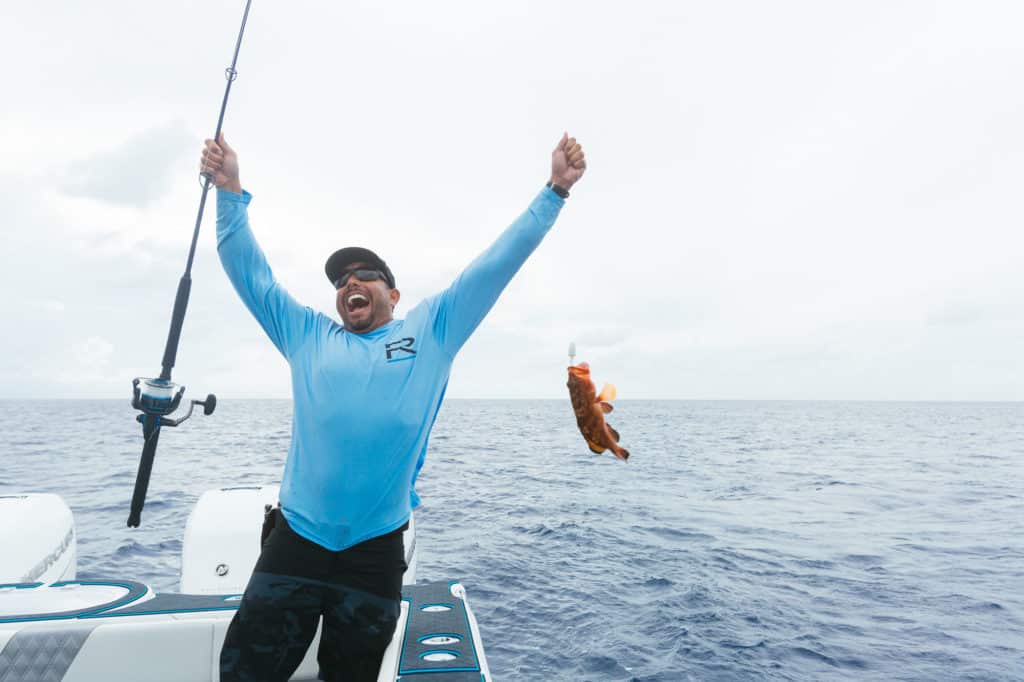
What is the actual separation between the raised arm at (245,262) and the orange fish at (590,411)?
1441 millimetres

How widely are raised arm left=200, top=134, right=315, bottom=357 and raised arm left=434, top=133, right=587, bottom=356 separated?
0.66 metres

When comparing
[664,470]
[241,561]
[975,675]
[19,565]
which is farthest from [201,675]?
[664,470]

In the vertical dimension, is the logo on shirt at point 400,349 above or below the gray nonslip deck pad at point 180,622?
above

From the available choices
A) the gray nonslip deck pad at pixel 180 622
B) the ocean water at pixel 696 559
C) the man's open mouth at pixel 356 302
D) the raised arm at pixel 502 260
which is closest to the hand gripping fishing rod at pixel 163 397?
the gray nonslip deck pad at pixel 180 622

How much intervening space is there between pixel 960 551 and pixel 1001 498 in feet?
25.9

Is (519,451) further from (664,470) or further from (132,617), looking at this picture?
(132,617)

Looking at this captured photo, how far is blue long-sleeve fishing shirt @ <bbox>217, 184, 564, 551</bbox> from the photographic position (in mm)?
2566

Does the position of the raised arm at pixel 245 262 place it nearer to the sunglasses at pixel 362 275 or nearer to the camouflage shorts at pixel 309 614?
the sunglasses at pixel 362 275

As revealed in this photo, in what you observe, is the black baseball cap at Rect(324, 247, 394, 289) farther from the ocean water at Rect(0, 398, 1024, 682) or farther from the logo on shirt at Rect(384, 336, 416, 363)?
the ocean water at Rect(0, 398, 1024, 682)

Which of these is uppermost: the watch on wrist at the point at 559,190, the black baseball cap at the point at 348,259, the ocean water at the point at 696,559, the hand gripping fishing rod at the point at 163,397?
the watch on wrist at the point at 559,190

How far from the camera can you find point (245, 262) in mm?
2930

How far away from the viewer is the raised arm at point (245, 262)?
2.88m

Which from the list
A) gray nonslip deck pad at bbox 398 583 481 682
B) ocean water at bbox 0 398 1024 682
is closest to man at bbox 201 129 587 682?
Result: gray nonslip deck pad at bbox 398 583 481 682

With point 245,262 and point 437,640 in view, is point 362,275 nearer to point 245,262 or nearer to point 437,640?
point 245,262
